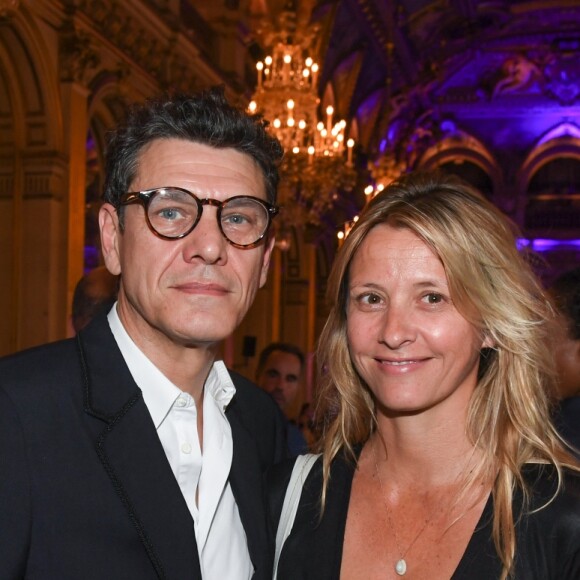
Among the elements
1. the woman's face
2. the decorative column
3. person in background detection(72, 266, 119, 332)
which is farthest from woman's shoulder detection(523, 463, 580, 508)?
the decorative column

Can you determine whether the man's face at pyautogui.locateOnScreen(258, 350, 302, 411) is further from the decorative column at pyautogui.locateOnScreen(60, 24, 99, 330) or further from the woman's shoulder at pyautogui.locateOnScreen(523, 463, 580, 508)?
the woman's shoulder at pyautogui.locateOnScreen(523, 463, 580, 508)

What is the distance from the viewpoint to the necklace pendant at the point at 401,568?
2395 mm

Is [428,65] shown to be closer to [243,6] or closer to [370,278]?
[243,6]

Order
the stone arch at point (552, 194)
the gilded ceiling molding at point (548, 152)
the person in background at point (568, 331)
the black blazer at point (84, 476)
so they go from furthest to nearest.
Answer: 1. the stone arch at point (552, 194)
2. the gilded ceiling molding at point (548, 152)
3. the person in background at point (568, 331)
4. the black blazer at point (84, 476)

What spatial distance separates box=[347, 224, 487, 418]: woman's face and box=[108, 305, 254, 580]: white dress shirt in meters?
0.50

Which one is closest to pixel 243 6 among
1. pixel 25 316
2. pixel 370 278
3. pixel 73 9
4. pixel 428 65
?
pixel 73 9

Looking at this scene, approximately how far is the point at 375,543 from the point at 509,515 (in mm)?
393

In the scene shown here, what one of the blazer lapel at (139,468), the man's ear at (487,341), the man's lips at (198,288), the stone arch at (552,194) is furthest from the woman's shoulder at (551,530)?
the stone arch at (552,194)

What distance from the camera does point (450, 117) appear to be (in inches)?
1033

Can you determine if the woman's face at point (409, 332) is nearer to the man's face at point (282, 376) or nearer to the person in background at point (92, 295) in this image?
the person in background at point (92, 295)

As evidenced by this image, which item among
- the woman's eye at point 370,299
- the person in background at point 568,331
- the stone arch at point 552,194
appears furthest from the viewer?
the stone arch at point 552,194

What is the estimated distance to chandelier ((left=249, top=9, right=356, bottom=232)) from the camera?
9.39 m

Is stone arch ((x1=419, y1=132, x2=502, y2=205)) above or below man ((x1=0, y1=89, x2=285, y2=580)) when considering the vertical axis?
above

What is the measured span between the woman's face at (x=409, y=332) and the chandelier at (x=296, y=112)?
21.8 feet
